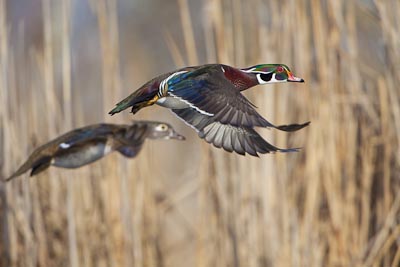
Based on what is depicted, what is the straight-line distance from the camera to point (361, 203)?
140 inches

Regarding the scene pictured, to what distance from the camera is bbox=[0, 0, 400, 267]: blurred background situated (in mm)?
3398

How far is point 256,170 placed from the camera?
3.46m

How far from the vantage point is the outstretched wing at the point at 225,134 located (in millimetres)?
2221

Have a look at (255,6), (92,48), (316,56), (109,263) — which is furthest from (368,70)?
(92,48)

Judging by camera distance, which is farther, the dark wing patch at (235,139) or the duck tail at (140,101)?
the duck tail at (140,101)

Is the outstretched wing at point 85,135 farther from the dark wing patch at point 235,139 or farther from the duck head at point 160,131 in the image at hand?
the dark wing patch at point 235,139

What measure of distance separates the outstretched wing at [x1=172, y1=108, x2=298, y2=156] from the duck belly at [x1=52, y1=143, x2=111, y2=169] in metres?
0.71

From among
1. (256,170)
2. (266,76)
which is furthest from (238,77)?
(256,170)

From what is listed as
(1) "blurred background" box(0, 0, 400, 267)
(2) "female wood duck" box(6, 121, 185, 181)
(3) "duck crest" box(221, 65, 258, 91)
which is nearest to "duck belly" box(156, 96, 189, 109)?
(3) "duck crest" box(221, 65, 258, 91)

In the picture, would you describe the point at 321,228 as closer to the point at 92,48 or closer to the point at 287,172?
the point at 287,172

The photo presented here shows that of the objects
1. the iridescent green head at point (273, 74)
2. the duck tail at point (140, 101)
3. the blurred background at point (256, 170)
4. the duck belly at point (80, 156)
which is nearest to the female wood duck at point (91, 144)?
the duck belly at point (80, 156)

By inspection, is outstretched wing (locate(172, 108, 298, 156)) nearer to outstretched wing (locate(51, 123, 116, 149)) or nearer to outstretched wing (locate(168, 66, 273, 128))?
outstretched wing (locate(168, 66, 273, 128))

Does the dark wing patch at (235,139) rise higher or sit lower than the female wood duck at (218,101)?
lower

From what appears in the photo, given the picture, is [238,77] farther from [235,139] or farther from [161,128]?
[161,128]
